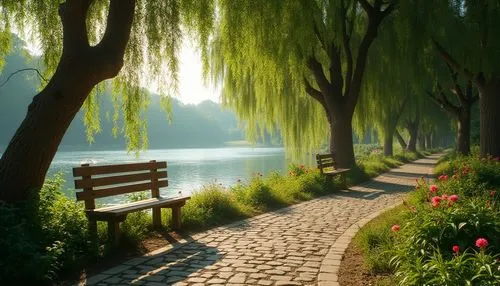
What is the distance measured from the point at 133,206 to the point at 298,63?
636 cm

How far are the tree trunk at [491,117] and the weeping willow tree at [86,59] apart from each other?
9286 mm

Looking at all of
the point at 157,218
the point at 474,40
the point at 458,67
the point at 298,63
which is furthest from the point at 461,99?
the point at 157,218

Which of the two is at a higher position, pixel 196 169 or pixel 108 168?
pixel 108 168

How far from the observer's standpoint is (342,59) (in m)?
16.4

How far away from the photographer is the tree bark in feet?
18.1

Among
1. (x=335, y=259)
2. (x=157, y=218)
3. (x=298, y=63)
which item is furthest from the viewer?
(x=298, y=63)

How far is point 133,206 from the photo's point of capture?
Result: 241 inches

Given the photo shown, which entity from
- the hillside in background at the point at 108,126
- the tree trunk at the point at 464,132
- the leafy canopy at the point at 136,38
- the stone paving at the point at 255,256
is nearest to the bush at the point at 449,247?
the stone paving at the point at 255,256

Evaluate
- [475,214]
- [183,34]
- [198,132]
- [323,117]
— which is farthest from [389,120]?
[198,132]

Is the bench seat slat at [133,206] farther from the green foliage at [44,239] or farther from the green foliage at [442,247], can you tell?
the green foliage at [442,247]

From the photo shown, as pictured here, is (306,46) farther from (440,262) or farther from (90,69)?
(440,262)

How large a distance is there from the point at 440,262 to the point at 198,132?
16612cm

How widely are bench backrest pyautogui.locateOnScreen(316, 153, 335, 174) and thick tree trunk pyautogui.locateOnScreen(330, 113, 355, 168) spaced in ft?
6.20

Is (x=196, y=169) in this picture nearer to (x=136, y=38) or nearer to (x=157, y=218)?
(x=136, y=38)
